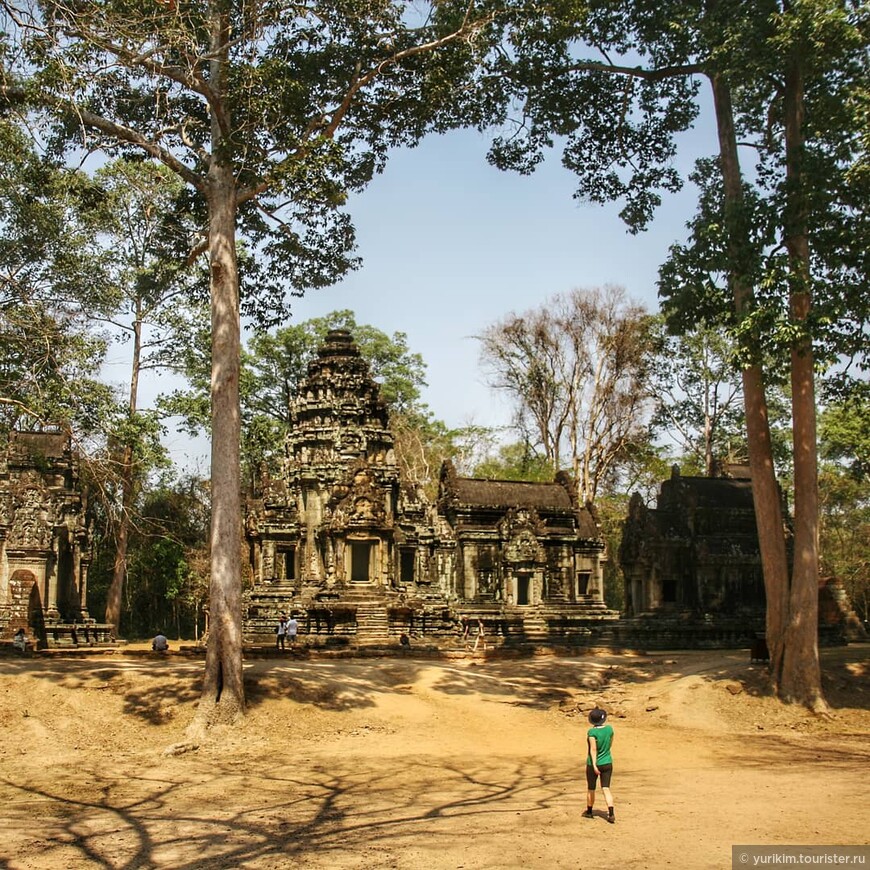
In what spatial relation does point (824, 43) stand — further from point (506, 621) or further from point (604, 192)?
point (506, 621)

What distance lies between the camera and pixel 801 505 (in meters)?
17.3

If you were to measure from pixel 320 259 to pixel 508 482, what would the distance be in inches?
756

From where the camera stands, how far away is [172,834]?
9.51m


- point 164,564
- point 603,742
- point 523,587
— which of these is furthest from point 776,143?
point 164,564

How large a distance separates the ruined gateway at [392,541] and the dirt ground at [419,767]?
7.94 m

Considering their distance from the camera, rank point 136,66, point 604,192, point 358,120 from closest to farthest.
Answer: point 136,66 → point 358,120 → point 604,192

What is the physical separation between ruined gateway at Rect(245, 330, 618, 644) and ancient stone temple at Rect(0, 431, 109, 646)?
595 centimetres

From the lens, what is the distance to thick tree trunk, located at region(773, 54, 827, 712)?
55.2ft

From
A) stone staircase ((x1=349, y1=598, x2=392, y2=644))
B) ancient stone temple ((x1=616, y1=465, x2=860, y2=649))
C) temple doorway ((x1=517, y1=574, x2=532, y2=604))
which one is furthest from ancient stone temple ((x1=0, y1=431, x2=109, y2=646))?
ancient stone temple ((x1=616, y1=465, x2=860, y2=649))

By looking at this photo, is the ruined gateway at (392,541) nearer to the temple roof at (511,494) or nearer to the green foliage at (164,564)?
the temple roof at (511,494)

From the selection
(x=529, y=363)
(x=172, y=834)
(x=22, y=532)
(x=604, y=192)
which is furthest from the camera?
(x=529, y=363)

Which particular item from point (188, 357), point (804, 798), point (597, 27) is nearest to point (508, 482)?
point (188, 357)

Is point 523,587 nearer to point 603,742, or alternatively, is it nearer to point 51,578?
point 51,578

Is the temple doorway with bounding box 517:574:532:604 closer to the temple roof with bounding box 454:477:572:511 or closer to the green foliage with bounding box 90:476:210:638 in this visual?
the temple roof with bounding box 454:477:572:511
